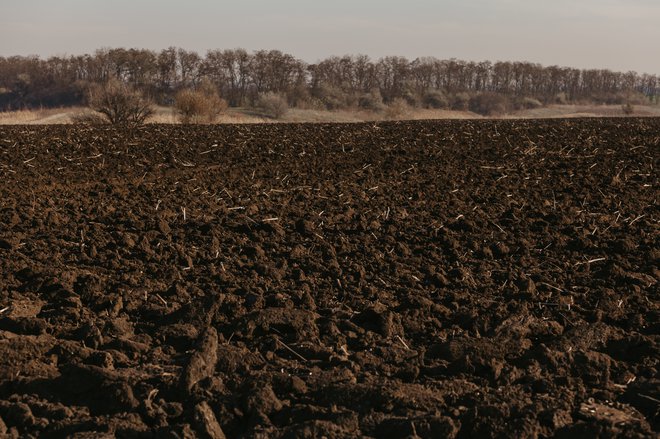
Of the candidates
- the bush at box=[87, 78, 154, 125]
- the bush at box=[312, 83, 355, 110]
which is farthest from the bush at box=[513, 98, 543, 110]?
the bush at box=[87, 78, 154, 125]

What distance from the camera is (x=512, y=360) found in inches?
183

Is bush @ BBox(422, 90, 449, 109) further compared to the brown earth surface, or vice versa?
bush @ BBox(422, 90, 449, 109)

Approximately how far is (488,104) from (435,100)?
622cm

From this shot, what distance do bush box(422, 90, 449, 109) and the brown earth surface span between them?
60547 mm

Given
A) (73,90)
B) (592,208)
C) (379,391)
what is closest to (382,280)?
(379,391)

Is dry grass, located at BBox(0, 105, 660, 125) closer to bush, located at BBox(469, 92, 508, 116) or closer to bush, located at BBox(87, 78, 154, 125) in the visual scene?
bush, located at BBox(87, 78, 154, 125)

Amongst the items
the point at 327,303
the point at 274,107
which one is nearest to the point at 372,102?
the point at 274,107

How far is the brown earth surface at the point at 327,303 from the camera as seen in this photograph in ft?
12.6

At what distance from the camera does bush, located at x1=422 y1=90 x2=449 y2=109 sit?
7138 centimetres

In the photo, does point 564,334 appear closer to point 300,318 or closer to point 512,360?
point 512,360

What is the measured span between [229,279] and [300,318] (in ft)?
3.90

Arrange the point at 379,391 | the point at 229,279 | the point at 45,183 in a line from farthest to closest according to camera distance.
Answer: the point at 45,183 → the point at 229,279 → the point at 379,391

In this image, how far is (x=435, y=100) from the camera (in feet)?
238

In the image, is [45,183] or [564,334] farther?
[45,183]
